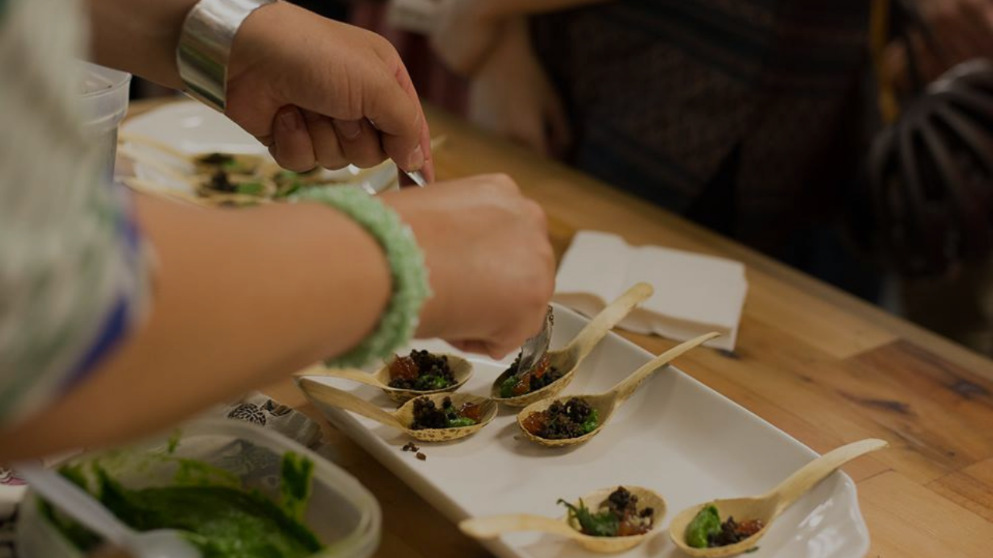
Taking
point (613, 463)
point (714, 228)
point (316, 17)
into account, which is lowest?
point (714, 228)

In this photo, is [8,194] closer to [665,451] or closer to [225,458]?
[225,458]

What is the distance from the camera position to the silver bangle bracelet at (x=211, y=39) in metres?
0.96

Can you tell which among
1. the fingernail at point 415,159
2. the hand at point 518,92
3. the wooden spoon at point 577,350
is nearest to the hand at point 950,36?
the hand at point 518,92

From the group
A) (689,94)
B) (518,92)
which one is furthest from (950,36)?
(518,92)

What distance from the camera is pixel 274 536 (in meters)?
0.77

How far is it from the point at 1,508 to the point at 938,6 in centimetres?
164

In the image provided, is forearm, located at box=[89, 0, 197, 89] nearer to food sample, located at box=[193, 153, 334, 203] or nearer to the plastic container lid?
the plastic container lid

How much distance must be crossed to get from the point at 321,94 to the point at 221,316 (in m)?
0.49

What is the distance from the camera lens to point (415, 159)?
3.45 feet

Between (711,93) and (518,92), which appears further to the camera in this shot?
(518,92)

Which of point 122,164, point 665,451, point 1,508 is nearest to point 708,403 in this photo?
point 665,451

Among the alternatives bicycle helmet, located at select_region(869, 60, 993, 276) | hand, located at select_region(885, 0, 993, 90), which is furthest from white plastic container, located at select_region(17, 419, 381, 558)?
hand, located at select_region(885, 0, 993, 90)

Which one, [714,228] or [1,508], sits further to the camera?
[714,228]

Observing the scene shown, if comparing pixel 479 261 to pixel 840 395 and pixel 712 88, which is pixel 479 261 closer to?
pixel 840 395
